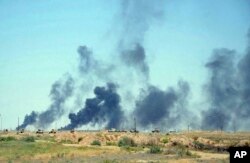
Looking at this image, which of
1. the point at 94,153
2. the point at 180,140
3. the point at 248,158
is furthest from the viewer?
the point at 180,140

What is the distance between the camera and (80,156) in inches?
2047

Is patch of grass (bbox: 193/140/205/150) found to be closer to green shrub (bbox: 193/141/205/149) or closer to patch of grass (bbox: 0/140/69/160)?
green shrub (bbox: 193/141/205/149)

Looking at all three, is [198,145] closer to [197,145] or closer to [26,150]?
[197,145]

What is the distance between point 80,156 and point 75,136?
151ft

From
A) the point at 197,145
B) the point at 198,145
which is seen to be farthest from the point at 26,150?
the point at 198,145

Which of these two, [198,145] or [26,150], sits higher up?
[26,150]

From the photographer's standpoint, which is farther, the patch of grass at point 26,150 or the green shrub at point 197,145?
the green shrub at point 197,145

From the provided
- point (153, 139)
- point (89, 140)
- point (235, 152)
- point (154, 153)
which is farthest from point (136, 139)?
point (235, 152)

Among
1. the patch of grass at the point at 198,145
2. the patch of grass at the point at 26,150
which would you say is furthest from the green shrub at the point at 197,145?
the patch of grass at the point at 26,150

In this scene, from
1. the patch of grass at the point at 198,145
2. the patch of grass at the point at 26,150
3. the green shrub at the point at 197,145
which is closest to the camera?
the patch of grass at the point at 26,150

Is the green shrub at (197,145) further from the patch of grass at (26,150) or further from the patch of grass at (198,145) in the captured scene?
the patch of grass at (26,150)

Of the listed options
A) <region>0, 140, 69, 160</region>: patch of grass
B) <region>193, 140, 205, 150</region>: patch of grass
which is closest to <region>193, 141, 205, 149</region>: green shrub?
<region>193, 140, 205, 150</region>: patch of grass

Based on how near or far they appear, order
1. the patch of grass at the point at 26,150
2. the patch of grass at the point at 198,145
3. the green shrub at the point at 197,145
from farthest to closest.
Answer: the green shrub at the point at 197,145, the patch of grass at the point at 198,145, the patch of grass at the point at 26,150

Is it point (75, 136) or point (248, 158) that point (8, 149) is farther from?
point (248, 158)
